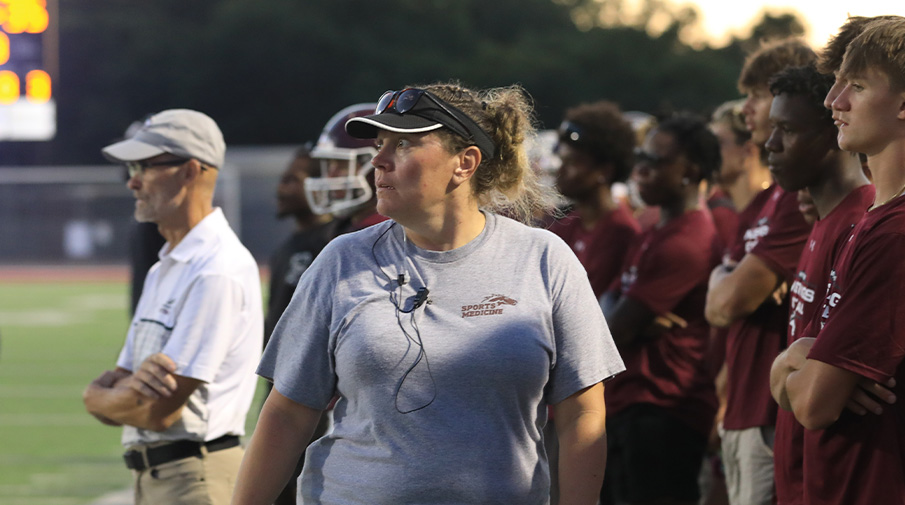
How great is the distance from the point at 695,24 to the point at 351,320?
178ft

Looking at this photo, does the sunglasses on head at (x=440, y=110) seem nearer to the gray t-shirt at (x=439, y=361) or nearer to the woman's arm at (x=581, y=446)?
the gray t-shirt at (x=439, y=361)

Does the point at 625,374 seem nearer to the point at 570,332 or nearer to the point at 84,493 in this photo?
the point at 570,332

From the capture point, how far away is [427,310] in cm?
286

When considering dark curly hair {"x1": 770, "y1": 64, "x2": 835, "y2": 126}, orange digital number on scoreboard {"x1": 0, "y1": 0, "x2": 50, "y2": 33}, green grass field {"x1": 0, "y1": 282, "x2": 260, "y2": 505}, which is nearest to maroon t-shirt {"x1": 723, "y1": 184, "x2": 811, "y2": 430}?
dark curly hair {"x1": 770, "y1": 64, "x2": 835, "y2": 126}

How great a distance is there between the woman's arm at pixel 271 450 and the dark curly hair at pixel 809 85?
1843mm

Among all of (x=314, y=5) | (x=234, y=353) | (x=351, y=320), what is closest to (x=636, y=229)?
(x=234, y=353)

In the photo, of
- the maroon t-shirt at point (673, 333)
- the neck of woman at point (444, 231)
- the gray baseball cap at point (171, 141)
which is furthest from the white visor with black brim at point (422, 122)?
the maroon t-shirt at point (673, 333)

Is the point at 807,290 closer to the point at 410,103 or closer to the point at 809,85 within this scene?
the point at 809,85

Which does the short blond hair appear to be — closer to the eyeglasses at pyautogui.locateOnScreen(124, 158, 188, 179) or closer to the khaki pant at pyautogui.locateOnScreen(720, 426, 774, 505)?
the khaki pant at pyautogui.locateOnScreen(720, 426, 774, 505)

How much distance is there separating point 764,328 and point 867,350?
1439mm

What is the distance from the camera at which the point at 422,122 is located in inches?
115

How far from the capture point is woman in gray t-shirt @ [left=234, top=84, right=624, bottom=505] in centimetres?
280

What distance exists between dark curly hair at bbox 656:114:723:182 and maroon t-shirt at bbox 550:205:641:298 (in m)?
0.41

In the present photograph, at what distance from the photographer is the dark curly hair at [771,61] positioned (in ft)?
14.6
